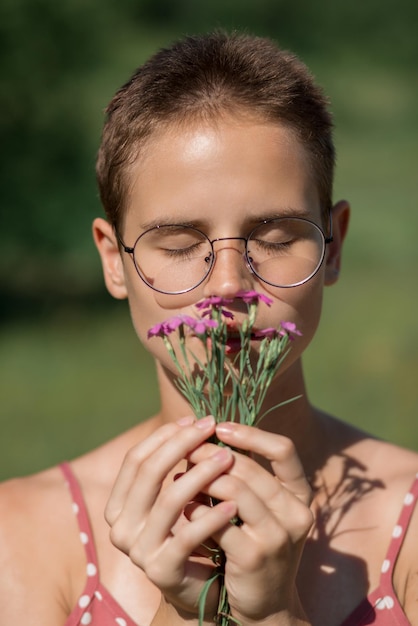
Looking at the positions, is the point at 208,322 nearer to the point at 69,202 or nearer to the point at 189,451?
the point at 189,451

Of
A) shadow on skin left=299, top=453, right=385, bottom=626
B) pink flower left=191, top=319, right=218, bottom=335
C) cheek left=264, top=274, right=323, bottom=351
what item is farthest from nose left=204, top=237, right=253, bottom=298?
shadow on skin left=299, top=453, right=385, bottom=626

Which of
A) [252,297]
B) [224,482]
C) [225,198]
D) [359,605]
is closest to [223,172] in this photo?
[225,198]

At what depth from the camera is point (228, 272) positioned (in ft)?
7.72

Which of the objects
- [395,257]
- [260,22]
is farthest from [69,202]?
[260,22]

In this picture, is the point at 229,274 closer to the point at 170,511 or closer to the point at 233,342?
the point at 233,342

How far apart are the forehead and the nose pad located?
92 millimetres

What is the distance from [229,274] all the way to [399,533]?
89 centimetres

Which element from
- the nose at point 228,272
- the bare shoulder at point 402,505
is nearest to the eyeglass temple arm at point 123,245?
the nose at point 228,272

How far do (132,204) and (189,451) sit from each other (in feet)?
2.64

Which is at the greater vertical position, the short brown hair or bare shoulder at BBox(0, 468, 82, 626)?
the short brown hair

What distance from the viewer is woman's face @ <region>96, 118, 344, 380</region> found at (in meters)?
2.40

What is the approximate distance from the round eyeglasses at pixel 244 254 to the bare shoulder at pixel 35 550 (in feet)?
2.62

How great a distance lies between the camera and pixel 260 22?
16.6 meters

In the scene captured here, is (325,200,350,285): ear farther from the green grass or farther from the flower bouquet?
the green grass
